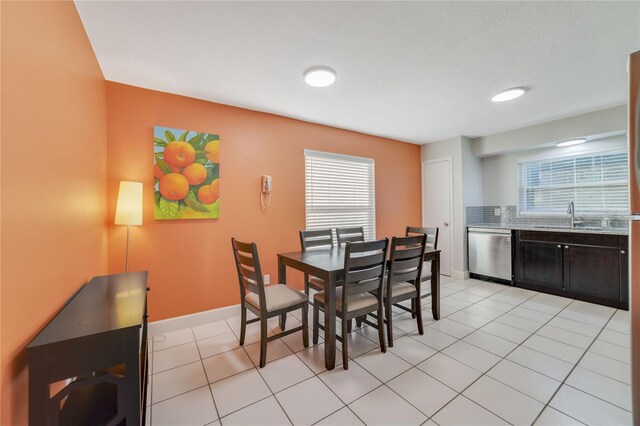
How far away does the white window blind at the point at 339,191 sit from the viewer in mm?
3664

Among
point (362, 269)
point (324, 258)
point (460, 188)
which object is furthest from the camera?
point (460, 188)

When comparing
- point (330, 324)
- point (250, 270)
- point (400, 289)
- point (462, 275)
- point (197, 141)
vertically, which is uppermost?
point (197, 141)

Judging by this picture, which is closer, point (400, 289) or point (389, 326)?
Result: point (389, 326)

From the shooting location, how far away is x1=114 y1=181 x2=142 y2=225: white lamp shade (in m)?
2.20

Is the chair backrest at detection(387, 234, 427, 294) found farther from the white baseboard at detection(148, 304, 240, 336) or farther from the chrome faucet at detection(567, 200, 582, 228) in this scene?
the chrome faucet at detection(567, 200, 582, 228)

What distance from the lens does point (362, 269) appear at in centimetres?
214

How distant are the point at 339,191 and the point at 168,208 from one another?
2.26m

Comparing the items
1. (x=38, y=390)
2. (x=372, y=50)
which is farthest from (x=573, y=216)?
(x=38, y=390)

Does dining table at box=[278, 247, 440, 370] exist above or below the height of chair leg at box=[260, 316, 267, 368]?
above

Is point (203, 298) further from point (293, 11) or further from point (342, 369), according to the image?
point (293, 11)

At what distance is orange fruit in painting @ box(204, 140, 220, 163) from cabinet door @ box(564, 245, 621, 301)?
449 cm

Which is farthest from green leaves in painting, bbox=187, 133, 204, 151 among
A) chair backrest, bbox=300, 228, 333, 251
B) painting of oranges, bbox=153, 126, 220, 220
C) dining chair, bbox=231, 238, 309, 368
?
chair backrest, bbox=300, 228, 333, 251

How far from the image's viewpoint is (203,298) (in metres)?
2.83

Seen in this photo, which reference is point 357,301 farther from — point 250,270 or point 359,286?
point 250,270
